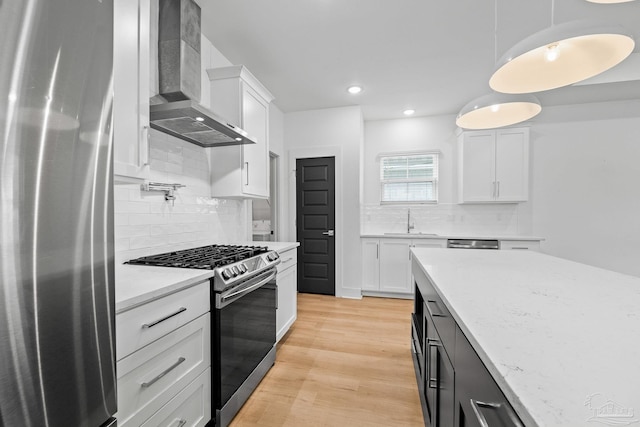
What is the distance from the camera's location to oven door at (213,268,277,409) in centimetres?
154

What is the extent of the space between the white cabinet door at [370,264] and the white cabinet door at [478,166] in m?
1.55

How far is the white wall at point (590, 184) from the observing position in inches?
146

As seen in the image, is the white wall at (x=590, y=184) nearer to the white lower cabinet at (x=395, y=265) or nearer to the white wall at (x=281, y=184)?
the white lower cabinet at (x=395, y=265)

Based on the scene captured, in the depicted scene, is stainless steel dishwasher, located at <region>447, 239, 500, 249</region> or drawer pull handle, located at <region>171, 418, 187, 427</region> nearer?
drawer pull handle, located at <region>171, 418, 187, 427</region>

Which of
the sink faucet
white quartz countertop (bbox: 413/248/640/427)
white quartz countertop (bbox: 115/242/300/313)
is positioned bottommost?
white quartz countertop (bbox: 115/242/300/313)

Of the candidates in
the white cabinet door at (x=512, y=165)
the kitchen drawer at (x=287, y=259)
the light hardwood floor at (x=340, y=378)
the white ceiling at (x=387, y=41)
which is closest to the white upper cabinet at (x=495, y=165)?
the white cabinet door at (x=512, y=165)

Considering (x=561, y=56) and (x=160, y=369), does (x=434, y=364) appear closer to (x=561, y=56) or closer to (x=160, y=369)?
(x=160, y=369)

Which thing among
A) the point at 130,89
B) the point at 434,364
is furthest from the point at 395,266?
the point at 130,89

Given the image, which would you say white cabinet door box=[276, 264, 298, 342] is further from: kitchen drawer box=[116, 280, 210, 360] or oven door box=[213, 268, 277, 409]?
kitchen drawer box=[116, 280, 210, 360]

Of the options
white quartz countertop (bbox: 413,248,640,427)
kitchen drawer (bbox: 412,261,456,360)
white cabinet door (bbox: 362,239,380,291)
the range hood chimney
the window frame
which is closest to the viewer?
white quartz countertop (bbox: 413,248,640,427)

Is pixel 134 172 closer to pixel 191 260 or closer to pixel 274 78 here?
pixel 191 260

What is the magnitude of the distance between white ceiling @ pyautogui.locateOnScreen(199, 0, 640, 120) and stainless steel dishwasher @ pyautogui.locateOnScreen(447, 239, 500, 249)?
1.99 m

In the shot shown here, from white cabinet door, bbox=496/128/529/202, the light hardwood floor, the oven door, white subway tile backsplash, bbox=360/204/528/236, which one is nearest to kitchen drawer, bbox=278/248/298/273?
the oven door

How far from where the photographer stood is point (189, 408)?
135cm
